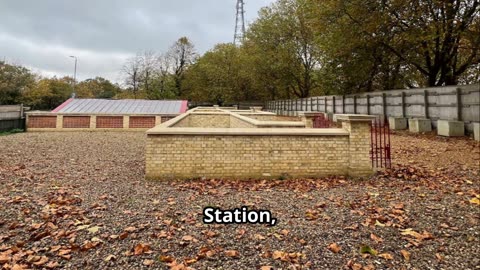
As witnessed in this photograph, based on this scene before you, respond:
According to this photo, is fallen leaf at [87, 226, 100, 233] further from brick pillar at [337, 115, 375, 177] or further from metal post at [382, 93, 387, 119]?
metal post at [382, 93, 387, 119]

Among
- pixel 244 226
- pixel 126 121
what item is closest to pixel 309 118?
pixel 244 226

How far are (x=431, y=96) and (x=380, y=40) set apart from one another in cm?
466

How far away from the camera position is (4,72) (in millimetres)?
37938

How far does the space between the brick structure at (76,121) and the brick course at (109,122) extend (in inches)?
28.7

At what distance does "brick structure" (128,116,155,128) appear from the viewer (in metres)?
20.0

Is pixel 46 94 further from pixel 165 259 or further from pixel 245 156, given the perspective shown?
pixel 165 259

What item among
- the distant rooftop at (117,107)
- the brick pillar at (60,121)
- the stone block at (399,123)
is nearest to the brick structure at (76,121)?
the brick pillar at (60,121)

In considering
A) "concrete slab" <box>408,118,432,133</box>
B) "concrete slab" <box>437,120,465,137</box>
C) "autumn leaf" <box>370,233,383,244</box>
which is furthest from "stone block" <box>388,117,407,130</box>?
"autumn leaf" <box>370,233,383,244</box>

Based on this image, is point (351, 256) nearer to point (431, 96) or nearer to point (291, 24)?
point (431, 96)

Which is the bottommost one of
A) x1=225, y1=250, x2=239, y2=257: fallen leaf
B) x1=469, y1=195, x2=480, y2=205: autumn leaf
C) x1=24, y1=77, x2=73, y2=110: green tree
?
x1=225, y1=250, x2=239, y2=257: fallen leaf

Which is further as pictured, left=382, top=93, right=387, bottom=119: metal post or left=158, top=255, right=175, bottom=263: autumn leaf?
left=382, top=93, right=387, bottom=119: metal post

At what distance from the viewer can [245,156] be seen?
5.70 m

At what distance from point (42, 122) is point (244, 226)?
67.7ft

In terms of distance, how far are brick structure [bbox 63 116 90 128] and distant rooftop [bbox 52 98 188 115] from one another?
564 millimetres
